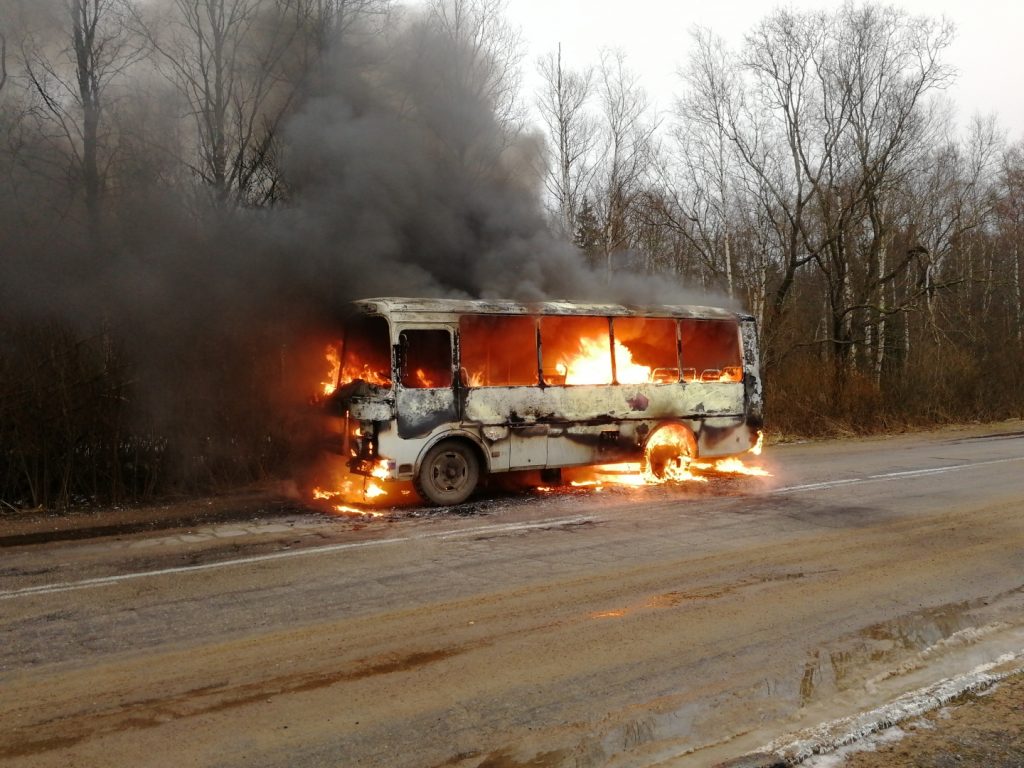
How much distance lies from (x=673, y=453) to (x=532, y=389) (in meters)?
2.56

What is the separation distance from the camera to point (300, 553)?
6.81 m

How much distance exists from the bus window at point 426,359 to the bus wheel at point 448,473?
76 cm

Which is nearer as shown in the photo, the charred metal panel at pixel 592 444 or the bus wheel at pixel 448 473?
the bus wheel at pixel 448 473

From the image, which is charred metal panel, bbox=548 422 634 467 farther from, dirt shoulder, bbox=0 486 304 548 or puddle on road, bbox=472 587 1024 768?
puddle on road, bbox=472 587 1024 768

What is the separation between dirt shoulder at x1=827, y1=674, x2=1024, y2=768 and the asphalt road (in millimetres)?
312

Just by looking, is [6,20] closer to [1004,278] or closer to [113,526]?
[113,526]

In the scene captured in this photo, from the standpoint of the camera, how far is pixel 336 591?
18.6 feet

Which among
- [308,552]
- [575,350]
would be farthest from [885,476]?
[308,552]

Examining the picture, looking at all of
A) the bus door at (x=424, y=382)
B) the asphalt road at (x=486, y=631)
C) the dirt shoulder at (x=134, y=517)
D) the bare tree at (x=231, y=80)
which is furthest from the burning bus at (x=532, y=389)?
the bare tree at (x=231, y=80)

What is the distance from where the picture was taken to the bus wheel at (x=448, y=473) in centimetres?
902

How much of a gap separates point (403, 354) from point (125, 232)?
4.73 m

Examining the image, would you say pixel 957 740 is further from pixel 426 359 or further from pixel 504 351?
pixel 504 351

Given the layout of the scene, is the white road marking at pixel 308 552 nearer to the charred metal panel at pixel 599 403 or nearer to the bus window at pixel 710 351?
the charred metal panel at pixel 599 403

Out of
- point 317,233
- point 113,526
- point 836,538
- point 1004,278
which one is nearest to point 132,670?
point 113,526
